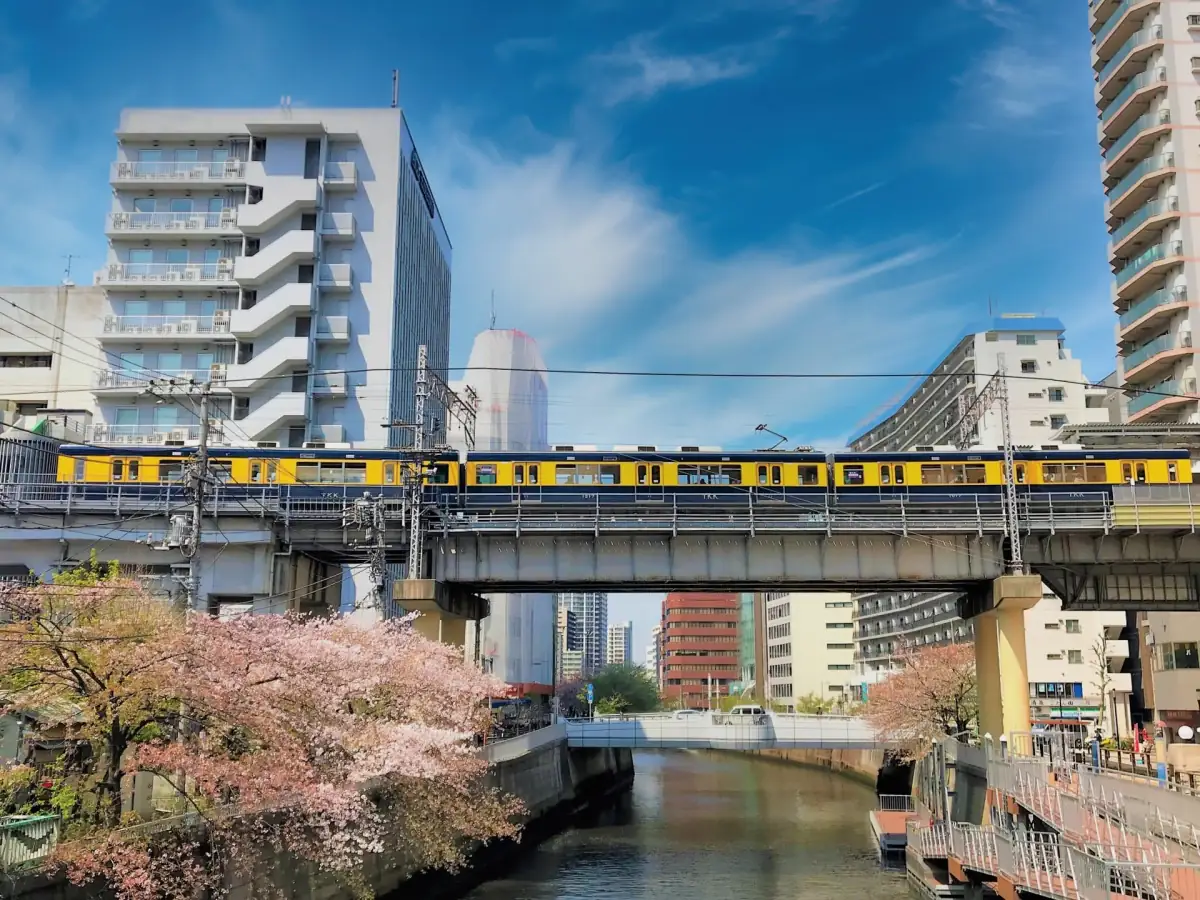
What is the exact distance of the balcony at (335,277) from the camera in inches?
2864

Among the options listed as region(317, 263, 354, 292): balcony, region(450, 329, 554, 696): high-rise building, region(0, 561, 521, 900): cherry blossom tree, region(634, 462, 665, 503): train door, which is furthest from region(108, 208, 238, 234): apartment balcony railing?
region(0, 561, 521, 900): cherry blossom tree

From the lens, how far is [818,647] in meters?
140

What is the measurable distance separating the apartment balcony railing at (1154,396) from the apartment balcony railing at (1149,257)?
8.26 meters

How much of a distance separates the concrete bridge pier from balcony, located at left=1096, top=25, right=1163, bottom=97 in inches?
1964

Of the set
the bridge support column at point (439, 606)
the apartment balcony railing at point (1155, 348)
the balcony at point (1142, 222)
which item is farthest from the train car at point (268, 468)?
the balcony at point (1142, 222)

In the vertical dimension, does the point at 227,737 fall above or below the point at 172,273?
below

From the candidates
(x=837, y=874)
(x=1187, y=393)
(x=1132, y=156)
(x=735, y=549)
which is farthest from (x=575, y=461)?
(x=1132, y=156)

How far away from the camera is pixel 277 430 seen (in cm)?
7075

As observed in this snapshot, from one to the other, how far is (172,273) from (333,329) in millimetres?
12589

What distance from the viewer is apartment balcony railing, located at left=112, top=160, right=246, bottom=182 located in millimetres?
74562

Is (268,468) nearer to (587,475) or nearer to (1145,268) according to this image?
(587,475)

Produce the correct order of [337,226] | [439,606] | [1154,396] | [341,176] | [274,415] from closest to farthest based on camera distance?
[439,606]
[274,415]
[1154,396]
[337,226]
[341,176]

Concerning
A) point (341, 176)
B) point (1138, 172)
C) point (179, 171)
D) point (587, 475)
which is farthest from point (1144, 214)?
point (179, 171)

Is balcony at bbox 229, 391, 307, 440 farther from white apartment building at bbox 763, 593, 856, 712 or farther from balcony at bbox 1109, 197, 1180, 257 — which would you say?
white apartment building at bbox 763, 593, 856, 712
